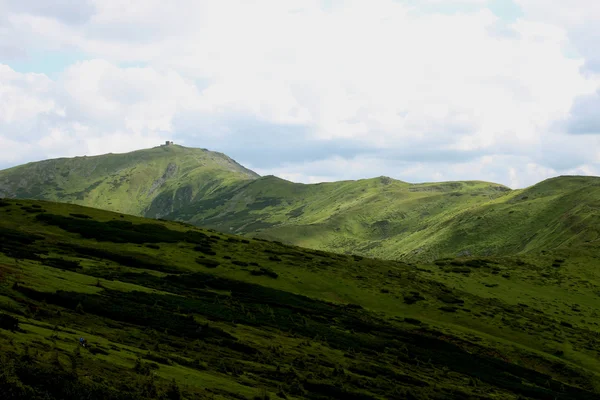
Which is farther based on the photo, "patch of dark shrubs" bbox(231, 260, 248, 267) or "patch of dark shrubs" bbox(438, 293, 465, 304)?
"patch of dark shrubs" bbox(438, 293, 465, 304)

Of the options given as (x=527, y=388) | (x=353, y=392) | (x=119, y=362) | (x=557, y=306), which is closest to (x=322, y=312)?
(x=527, y=388)

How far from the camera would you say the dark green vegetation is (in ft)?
109

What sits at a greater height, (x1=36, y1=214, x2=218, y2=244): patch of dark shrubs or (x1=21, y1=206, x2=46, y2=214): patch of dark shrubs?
(x1=21, y1=206, x2=46, y2=214): patch of dark shrubs

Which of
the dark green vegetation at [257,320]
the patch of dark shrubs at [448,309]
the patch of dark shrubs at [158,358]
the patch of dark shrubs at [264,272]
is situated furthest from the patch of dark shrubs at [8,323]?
the patch of dark shrubs at [448,309]

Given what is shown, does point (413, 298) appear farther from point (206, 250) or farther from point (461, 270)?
point (461, 270)

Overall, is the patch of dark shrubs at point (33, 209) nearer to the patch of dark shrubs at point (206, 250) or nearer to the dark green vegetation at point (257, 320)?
the dark green vegetation at point (257, 320)

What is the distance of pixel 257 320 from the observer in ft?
210

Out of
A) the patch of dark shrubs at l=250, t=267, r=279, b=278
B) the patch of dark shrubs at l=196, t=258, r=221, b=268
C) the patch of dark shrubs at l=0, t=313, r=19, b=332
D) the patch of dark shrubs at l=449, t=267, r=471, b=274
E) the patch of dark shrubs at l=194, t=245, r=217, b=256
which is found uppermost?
the patch of dark shrubs at l=449, t=267, r=471, b=274

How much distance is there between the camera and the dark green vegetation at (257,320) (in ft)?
109

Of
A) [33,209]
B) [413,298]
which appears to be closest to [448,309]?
[413,298]

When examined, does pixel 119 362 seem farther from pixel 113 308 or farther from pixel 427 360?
pixel 427 360

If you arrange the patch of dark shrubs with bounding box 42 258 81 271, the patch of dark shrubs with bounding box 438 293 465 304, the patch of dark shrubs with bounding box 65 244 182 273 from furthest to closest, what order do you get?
the patch of dark shrubs with bounding box 438 293 465 304 < the patch of dark shrubs with bounding box 65 244 182 273 < the patch of dark shrubs with bounding box 42 258 81 271

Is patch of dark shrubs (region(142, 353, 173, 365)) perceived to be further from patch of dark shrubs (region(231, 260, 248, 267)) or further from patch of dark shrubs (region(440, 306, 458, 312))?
patch of dark shrubs (region(440, 306, 458, 312))

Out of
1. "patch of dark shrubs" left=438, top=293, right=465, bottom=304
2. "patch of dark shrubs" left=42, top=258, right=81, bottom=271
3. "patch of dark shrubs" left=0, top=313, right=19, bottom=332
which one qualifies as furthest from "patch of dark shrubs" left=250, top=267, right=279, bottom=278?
"patch of dark shrubs" left=0, top=313, right=19, bottom=332
